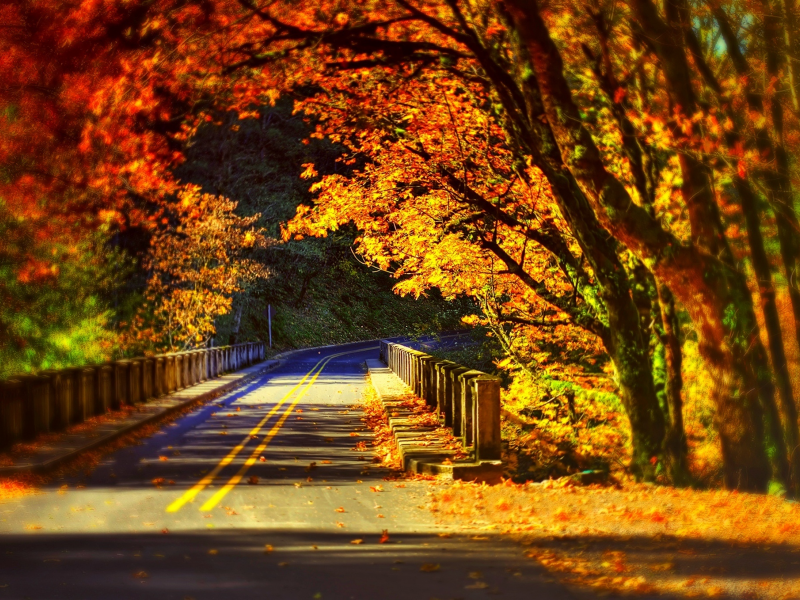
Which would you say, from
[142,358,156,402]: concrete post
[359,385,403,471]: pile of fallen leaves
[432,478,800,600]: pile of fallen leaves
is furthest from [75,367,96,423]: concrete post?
[432,478,800,600]: pile of fallen leaves

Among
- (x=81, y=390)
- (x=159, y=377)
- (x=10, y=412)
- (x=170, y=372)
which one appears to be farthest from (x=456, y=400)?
(x=170, y=372)

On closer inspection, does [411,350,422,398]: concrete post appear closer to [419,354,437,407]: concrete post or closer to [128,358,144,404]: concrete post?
[419,354,437,407]: concrete post

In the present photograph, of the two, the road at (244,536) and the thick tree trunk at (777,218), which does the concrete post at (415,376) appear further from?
the thick tree trunk at (777,218)

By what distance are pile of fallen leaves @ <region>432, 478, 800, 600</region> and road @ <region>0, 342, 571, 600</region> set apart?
0.42 m

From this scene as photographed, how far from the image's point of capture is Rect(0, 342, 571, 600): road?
7492 mm

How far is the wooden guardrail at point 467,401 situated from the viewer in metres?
14.2

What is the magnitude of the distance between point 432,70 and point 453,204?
3.25m

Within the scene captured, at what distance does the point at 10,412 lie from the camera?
15523 millimetres

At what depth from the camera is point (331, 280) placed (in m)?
92.2

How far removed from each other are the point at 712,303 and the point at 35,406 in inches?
447

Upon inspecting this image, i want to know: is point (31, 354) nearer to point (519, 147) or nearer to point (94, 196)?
point (94, 196)

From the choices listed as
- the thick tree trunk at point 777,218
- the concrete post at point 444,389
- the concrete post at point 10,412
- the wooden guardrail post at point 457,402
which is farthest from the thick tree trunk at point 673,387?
the concrete post at point 10,412

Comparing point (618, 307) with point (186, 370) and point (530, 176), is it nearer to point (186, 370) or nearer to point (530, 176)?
point (530, 176)

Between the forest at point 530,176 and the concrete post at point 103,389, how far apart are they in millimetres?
2789
